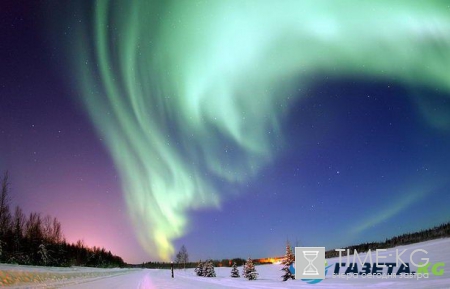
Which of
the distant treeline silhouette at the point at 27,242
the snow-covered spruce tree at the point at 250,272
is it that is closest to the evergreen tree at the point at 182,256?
the distant treeline silhouette at the point at 27,242

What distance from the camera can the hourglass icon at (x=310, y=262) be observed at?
34219 millimetres

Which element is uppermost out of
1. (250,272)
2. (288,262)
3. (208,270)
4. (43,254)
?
(43,254)

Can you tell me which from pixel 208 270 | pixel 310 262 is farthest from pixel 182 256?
pixel 310 262

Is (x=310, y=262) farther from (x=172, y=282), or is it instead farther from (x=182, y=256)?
(x=182, y=256)

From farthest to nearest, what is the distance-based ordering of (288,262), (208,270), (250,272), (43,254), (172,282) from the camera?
(208,270)
(43,254)
(250,272)
(288,262)
(172,282)

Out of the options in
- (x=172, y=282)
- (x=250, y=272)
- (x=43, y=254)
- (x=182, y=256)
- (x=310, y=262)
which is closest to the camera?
(x=172, y=282)

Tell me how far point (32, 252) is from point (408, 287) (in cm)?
7011

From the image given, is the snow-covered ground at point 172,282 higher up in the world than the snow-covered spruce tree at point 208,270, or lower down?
higher up

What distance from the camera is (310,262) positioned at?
35.5 metres

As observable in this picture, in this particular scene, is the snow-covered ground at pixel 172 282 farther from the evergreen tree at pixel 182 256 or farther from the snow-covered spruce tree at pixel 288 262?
the evergreen tree at pixel 182 256

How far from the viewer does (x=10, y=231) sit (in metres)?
63.1

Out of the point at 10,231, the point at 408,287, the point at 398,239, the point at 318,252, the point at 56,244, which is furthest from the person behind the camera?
the point at 398,239

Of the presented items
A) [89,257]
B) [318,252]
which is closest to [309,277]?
[318,252]

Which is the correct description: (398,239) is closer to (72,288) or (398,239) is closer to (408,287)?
(408,287)
